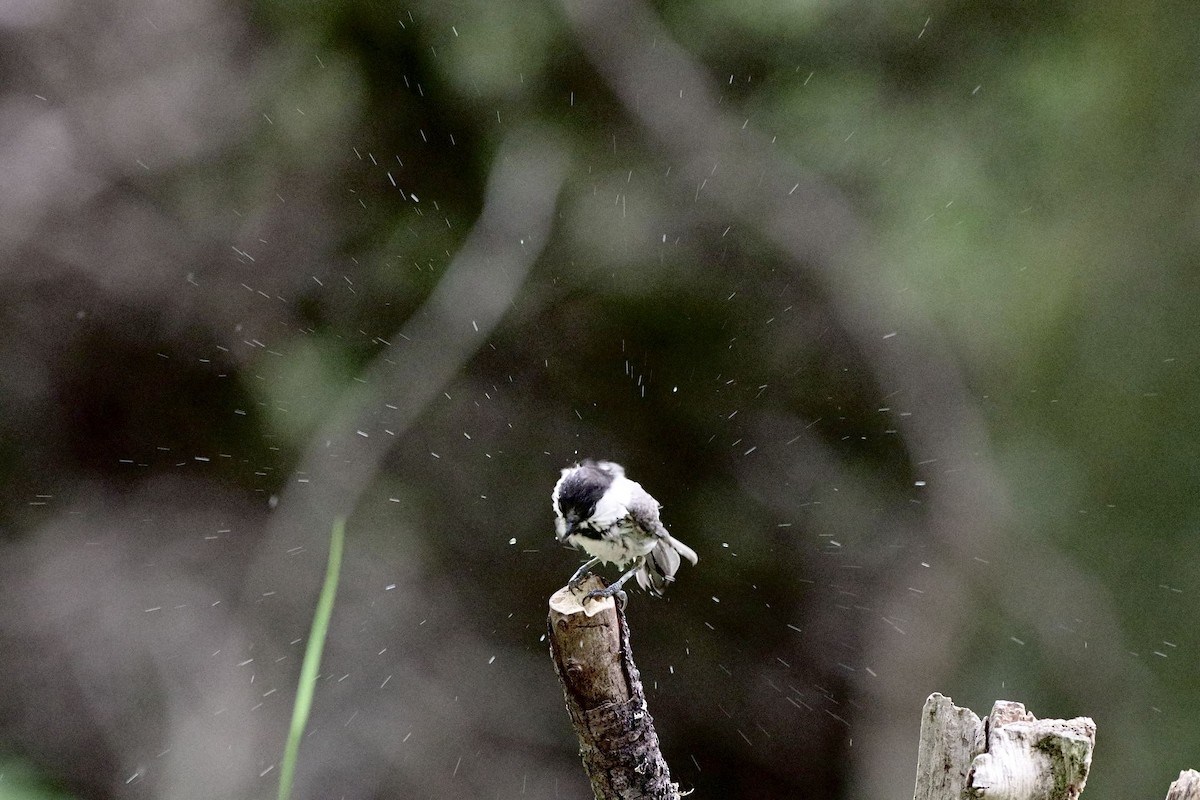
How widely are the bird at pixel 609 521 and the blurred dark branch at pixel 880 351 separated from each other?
207 cm

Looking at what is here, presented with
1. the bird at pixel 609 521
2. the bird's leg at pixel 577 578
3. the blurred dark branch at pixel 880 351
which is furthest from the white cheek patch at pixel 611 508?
the blurred dark branch at pixel 880 351

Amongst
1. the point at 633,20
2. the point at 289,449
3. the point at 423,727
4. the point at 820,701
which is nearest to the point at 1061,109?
the point at 633,20

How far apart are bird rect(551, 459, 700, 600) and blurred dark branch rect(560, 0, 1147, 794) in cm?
207

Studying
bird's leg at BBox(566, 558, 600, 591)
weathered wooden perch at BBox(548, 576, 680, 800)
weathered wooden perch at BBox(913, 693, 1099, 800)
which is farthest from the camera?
bird's leg at BBox(566, 558, 600, 591)

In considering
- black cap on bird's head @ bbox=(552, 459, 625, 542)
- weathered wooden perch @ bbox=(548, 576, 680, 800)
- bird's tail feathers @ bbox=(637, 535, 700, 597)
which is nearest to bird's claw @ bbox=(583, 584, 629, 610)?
weathered wooden perch @ bbox=(548, 576, 680, 800)

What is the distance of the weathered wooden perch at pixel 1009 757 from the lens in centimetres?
131

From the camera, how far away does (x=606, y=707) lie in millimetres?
1535

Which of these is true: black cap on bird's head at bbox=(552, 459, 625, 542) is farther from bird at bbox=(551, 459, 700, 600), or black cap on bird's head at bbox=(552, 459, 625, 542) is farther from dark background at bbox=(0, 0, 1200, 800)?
dark background at bbox=(0, 0, 1200, 800)

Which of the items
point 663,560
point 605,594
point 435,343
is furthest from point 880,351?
point 605,594

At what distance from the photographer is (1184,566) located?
417 centimetres

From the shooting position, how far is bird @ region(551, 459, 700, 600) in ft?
6.88

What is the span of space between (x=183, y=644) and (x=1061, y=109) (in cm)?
441

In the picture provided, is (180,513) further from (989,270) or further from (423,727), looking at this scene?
(989,270)

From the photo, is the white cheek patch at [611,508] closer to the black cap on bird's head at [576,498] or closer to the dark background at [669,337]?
the black cap on bird's head at [576,498]
